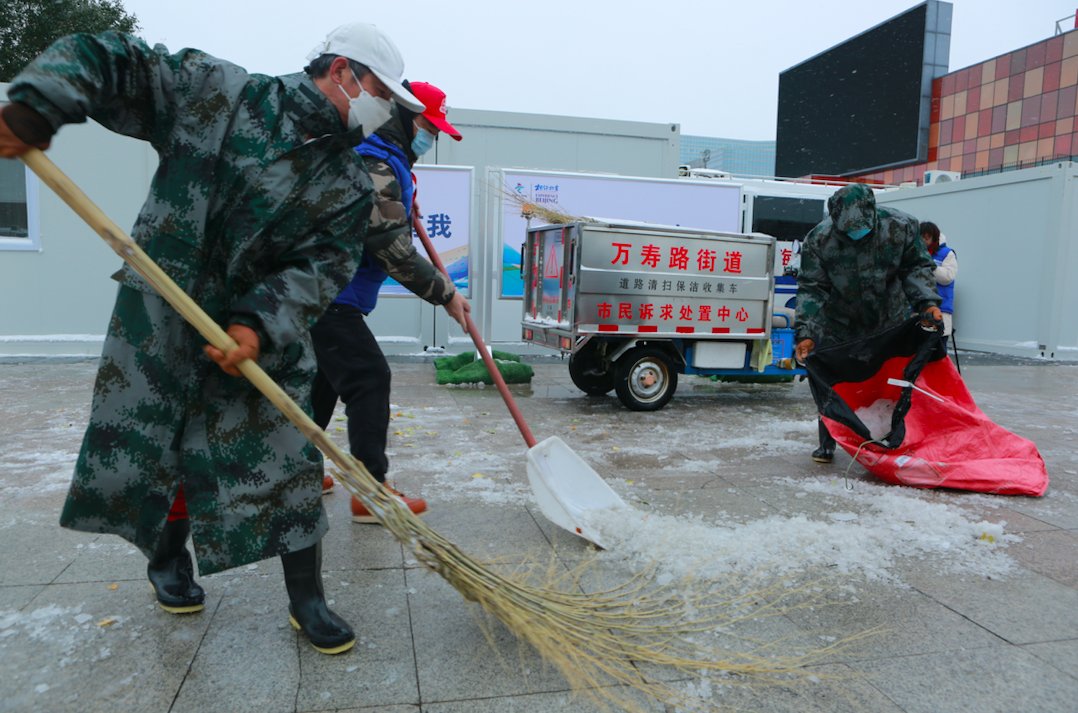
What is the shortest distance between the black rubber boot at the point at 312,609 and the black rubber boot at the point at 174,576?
16.7 inches

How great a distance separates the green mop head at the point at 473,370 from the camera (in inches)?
311

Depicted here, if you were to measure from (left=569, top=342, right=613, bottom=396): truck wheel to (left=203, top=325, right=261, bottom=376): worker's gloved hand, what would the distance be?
5196 mm

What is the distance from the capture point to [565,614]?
7.10 feet

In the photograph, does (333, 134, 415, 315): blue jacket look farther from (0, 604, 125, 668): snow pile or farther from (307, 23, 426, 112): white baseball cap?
(0, 604, 125, 668): snow pile

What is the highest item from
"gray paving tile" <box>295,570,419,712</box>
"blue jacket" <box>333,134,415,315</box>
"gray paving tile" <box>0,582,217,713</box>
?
"blue jacket" <box>333,134,415,315</box>

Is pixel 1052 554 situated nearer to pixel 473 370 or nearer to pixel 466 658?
pixel 466 658

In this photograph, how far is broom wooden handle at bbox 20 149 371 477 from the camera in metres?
1.73

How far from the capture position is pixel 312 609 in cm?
222

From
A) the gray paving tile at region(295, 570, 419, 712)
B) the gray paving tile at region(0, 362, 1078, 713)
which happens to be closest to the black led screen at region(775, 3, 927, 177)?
the gray paving tile at region(0, 362, 1078, 713)

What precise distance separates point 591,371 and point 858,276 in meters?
3.09

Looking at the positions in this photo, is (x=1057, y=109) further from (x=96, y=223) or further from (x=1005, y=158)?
(x=96, y=223)

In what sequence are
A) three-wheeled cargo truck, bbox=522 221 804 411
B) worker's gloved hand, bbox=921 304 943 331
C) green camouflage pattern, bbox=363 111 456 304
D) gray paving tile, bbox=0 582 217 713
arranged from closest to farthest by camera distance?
gray paving tile, bbox=0 582 217 713 < green camouflage pattern, bbox=363 111 456 304 < worker's gloved hand, bbox=921 304 943 331 < three-wheeled cargo truck, bbox=522 221 804 411

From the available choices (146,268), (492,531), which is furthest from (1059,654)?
(146,268)

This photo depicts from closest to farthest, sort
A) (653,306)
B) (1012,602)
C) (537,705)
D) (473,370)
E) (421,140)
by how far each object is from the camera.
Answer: (537,705) < (1012,602) < (421,140) < (653,306) < (473,370)
